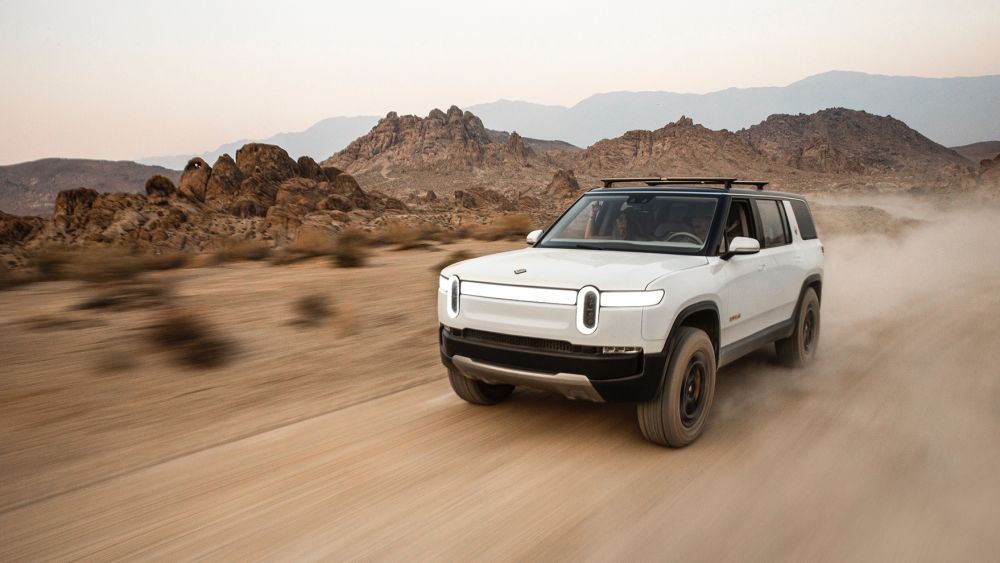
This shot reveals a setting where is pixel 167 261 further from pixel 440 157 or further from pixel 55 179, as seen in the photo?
pixel 55 179

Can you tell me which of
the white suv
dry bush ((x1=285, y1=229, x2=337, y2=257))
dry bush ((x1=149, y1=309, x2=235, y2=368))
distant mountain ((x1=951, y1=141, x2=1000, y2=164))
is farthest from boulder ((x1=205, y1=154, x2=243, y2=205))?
distant mountain ((x1=951, y1=141, x2=1000, y2=164))

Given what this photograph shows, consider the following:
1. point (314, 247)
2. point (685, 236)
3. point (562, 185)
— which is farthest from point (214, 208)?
point (685, 236)

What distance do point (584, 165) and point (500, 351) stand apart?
126845mm

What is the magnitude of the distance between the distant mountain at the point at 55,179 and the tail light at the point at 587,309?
139918mm

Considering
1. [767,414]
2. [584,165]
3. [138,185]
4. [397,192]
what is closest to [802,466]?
[767,414]

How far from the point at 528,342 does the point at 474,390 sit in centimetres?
107

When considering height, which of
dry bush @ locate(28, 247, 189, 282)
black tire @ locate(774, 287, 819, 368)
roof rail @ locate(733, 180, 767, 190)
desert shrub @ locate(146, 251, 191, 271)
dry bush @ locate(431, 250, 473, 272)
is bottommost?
black tire @ locate(774, 287, 819, 368)

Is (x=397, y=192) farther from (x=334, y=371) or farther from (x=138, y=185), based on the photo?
(x=334, y=371)

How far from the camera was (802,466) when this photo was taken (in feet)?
14.3

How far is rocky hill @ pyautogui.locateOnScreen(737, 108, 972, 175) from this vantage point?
418 feet

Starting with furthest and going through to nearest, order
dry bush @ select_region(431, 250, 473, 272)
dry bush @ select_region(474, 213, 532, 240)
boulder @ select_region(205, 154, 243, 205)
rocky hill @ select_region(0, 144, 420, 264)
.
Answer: boulder @ select_region(205, 154, 243, 205) → rocky hill @ select_region(0, 144, 420, 264) → dry bush @ select_region(474, 213, 532, 240) → dry bush @ select_region(431, 250, 473, 272)

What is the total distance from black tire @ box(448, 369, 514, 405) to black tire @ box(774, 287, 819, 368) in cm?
280

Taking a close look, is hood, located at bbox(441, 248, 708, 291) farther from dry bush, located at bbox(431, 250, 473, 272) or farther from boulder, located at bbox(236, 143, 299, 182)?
boulder, located at bbox(236, 143, 299, 182)

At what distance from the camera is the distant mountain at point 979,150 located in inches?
6502
